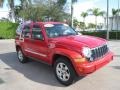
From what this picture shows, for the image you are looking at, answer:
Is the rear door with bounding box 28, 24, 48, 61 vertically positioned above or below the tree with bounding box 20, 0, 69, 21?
below

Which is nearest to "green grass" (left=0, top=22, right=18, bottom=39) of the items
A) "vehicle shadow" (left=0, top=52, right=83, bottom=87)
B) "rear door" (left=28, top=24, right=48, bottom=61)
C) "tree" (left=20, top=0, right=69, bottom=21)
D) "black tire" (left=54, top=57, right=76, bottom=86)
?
"tree" (left=20, top=0, right=69, bottom=21)

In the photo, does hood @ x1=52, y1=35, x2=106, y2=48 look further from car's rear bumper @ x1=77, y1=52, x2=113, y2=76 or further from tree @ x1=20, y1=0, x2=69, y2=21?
tree @ x1=20, y1=0, x2=69, y2=21

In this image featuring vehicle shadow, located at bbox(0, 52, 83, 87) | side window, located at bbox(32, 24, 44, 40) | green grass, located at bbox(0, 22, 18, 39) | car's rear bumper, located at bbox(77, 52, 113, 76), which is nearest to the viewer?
car's rear bumper, located at bbox(77, 52, 113, 76)

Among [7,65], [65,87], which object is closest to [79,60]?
[65,87]

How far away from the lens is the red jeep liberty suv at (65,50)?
637 cm

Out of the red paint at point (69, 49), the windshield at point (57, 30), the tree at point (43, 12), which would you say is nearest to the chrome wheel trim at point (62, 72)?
the red paint at point (69, 49)

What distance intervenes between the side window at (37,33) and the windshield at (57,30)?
11.2 inches

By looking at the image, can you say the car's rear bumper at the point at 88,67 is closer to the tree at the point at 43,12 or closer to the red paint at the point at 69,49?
the red paint at the point at 69,49

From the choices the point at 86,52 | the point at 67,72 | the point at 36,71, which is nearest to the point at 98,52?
the point at 86,52

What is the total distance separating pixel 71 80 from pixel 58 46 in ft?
3.56

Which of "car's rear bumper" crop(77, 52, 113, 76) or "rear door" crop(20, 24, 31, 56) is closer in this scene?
"car's rear bumper" crop(77, 52, 113, 76)

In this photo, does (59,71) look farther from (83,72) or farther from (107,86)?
(107,86)

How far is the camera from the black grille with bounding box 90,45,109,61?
261 inches

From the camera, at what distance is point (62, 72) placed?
6887mm
